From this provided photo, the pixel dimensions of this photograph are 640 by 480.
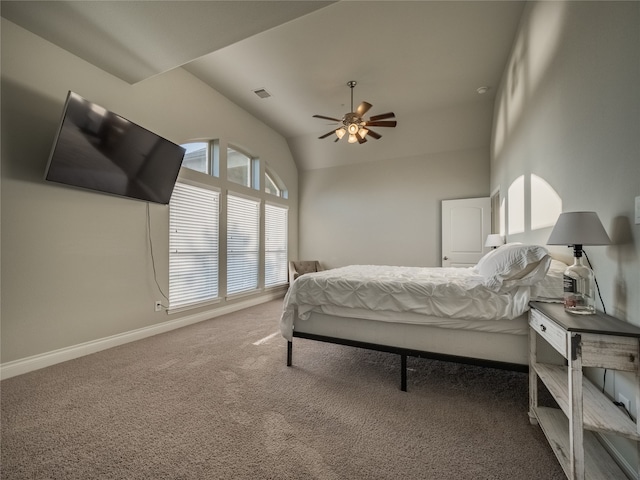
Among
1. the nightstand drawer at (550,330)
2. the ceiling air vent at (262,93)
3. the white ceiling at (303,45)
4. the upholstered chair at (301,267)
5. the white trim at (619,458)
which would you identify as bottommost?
the white trim at (619,458)

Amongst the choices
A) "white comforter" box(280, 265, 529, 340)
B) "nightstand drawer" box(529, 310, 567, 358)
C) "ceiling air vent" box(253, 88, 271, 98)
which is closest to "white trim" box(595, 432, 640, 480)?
"nightstand drawer" box(529, 310, 567, 358)

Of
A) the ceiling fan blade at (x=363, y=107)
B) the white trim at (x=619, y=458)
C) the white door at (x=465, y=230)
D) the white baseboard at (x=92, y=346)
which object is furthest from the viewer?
the white door at (x=465, y=230)

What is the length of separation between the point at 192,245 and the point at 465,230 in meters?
4.79

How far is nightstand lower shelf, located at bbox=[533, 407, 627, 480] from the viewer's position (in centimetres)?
127

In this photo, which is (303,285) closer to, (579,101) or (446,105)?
(579,101)

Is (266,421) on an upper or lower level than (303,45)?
lower

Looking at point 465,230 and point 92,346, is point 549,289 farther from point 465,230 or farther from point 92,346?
point 92,346

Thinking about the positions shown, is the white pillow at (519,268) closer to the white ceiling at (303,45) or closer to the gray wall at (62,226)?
the white ceiling at (303,45)

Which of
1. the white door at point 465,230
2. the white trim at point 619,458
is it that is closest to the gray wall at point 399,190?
the white door at point 465,230

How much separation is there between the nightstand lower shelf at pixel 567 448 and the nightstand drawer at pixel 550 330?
1.66 ft

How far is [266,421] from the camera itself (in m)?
1.76

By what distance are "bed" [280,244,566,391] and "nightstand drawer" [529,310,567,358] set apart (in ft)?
0.43

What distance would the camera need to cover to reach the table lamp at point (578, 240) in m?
1.41

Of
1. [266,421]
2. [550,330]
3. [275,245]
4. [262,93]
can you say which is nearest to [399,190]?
[275,245]
